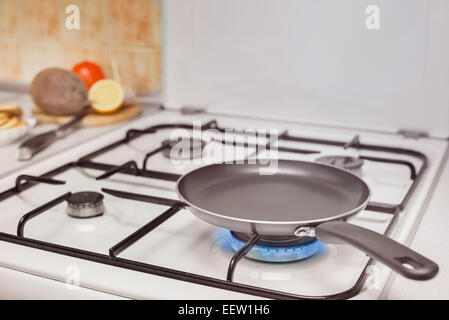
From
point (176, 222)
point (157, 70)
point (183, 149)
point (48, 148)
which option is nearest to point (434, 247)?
point (176, 222)

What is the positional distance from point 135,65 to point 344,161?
54 centimetres

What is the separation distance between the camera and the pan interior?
0.66 meters

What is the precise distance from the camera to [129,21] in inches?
47.1

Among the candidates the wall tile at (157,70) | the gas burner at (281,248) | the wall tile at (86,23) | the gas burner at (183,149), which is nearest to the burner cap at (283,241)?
the gas burner at (281,248)

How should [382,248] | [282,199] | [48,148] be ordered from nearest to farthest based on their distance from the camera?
[382,248] → [282,199] → [48,148]

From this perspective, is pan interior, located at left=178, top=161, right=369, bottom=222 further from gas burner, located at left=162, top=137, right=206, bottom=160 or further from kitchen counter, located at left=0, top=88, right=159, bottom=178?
kitchen counter, located at left=0, top=88, right=159, bottom=178

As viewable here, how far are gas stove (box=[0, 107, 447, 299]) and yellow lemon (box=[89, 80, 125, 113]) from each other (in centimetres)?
7

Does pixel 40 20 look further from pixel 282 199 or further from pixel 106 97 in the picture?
pixel 282 199

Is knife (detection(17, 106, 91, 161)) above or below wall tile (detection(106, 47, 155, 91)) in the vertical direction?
below

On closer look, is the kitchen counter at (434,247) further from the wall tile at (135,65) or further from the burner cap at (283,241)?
the wall tile at (135,65)

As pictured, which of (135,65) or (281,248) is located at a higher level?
(135,65)

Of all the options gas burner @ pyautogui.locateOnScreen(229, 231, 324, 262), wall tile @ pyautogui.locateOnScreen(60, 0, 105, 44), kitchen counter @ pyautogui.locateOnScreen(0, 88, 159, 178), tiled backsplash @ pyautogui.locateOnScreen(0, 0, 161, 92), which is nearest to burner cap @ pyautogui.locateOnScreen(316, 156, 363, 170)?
gas burner @ pyautogui.locateOnScreen(229, 231, 324, 262)

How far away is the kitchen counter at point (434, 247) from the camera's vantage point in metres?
0.52
